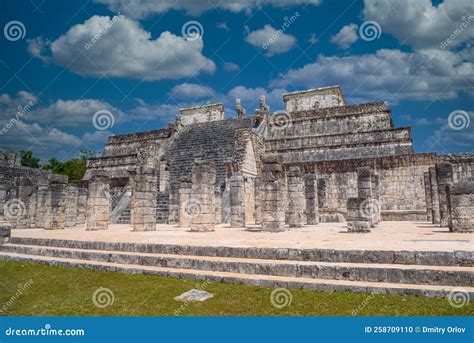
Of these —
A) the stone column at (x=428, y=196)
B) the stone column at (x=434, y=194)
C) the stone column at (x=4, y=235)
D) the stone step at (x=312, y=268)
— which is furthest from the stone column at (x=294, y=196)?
the stone column at (x=4, y=235)

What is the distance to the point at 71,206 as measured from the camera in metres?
19.7

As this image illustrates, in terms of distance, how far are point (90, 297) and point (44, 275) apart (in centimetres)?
262

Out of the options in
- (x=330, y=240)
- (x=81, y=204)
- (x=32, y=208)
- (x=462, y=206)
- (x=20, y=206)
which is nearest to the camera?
(x=330, y=240)

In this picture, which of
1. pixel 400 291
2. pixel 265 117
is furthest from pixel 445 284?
pixel 265 117

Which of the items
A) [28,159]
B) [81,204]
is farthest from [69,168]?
[81,204]

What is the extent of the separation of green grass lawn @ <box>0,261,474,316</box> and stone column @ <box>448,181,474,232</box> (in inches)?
241

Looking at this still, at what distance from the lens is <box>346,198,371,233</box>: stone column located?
11250 millimetres

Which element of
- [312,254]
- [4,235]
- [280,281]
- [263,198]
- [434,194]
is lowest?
[280,281]

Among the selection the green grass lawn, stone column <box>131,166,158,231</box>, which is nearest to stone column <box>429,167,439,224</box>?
the green grass lawn

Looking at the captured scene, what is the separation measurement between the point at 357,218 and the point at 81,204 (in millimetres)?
16376

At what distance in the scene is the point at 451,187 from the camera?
1022cm

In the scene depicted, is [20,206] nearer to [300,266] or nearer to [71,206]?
[71,206]

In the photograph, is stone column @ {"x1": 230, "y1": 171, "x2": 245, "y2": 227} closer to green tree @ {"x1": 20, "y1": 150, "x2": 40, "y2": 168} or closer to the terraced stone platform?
the terraced stone platform

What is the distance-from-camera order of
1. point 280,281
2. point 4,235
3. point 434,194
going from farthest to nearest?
point 434,194
point 4,235
point 280,281
